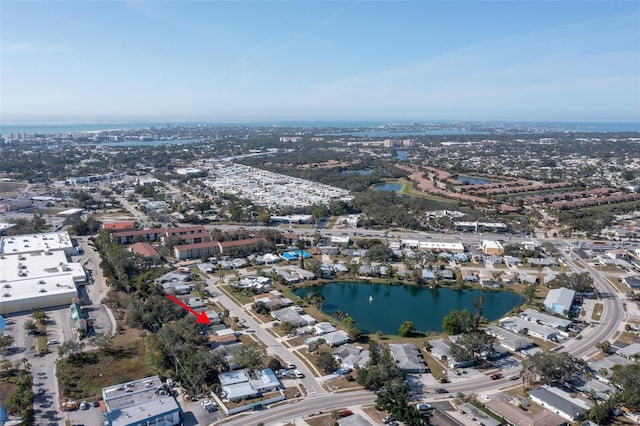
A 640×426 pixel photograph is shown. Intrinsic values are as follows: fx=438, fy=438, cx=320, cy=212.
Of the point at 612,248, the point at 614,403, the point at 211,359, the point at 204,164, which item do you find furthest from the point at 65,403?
the point at 204,164

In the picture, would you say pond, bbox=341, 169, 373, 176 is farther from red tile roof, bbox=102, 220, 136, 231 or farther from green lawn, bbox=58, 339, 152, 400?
green lawn, bbox=58, 339, 152, 400

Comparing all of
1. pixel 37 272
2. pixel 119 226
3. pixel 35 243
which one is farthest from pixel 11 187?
pixel 37 272

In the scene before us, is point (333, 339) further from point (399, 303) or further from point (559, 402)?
point (559, 402)

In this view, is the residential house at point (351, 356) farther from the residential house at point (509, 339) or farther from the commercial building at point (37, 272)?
the commercial building at point (37, 272)

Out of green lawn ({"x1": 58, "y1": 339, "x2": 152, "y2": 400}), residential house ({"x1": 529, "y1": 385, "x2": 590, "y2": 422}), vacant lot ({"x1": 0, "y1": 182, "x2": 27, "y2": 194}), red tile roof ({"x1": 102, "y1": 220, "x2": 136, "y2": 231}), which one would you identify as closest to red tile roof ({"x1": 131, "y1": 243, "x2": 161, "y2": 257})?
red tile roof ({"x1": 102, "y1": 220, "x2": 136, "y2": 231})

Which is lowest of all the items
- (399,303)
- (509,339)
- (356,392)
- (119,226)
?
(399,303)

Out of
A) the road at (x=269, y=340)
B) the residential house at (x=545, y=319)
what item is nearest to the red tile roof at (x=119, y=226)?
the road at (x=269, y=340)
